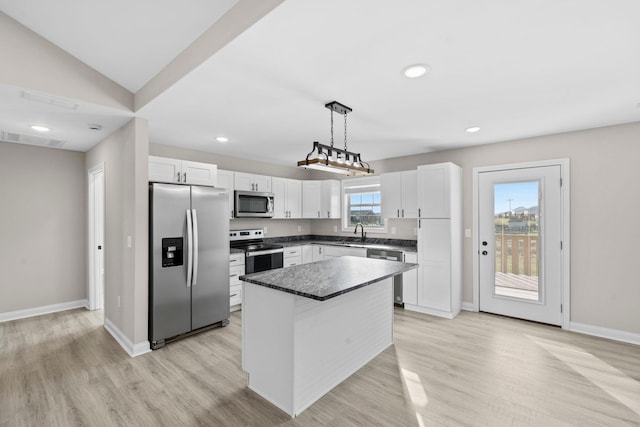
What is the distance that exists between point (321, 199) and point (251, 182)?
4.82 feet

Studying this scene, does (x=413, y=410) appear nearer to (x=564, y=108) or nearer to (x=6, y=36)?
(x=564, y=108)

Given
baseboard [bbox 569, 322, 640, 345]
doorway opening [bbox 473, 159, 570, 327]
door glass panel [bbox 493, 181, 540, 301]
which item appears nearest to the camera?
baseboard [bbox 569, 322, 640, 345]

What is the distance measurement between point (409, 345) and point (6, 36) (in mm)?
4433

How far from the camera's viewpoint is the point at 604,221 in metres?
3.52

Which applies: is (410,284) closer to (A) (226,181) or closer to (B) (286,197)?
(B) (286,197)

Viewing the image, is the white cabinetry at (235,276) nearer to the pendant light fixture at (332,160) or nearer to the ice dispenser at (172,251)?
the ice dispenser at (172,251)

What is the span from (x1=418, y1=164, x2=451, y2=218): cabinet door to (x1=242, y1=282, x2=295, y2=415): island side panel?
113 inches

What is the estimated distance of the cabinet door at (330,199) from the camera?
586cm

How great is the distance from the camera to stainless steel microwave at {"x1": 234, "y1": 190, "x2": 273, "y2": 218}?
15.8ft

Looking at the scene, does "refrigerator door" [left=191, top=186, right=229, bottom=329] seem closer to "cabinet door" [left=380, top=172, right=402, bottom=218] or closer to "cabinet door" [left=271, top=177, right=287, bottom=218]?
"cabinet door" [left=271, top=177, right=287, bottom=218]

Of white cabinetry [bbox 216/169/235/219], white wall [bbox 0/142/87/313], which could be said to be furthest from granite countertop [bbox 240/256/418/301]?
white wall [bbox 0/142/87/313]

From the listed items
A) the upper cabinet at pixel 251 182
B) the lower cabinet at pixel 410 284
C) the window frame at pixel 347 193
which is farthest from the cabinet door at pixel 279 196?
the lower cabinet at pixel 410 284

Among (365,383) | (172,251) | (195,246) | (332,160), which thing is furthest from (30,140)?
(365,383)

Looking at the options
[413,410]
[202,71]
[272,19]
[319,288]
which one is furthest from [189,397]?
[272,19]
